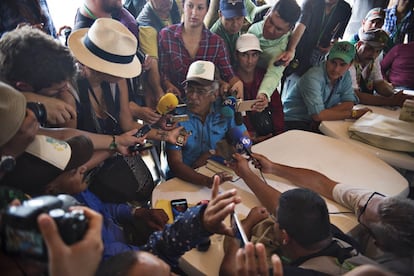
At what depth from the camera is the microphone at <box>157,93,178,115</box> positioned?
1.45 meters

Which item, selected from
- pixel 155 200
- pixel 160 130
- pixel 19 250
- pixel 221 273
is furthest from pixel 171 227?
pixel 160 130

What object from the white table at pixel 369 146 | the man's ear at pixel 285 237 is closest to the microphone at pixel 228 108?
the white table at pixel 369 146

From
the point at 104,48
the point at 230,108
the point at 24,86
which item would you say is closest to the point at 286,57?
the point at 230,108

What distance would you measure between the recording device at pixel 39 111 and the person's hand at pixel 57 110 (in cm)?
7

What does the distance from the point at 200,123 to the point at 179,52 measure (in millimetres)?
487

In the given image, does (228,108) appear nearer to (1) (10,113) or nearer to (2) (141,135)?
(2) (141,135)

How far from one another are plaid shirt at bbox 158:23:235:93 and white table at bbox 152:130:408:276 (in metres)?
0.61

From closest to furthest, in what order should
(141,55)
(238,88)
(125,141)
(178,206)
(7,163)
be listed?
(7,163) → (178,206) → (125,141) → (141,55) → (238,88)

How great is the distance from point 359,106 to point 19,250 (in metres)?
2.45

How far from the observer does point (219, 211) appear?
2.78ft

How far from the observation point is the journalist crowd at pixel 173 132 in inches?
26.6

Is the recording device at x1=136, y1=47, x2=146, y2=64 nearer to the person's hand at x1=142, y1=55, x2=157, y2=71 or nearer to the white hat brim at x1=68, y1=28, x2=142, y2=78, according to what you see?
the person's hand at x1=142, y1=55, x2=157, y2=71

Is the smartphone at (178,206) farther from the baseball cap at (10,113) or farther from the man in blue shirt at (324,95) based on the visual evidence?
the man in blue shirt at (324,95)

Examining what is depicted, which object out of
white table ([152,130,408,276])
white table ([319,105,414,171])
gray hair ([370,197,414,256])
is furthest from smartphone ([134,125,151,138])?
white table ([319,105,414,171])
